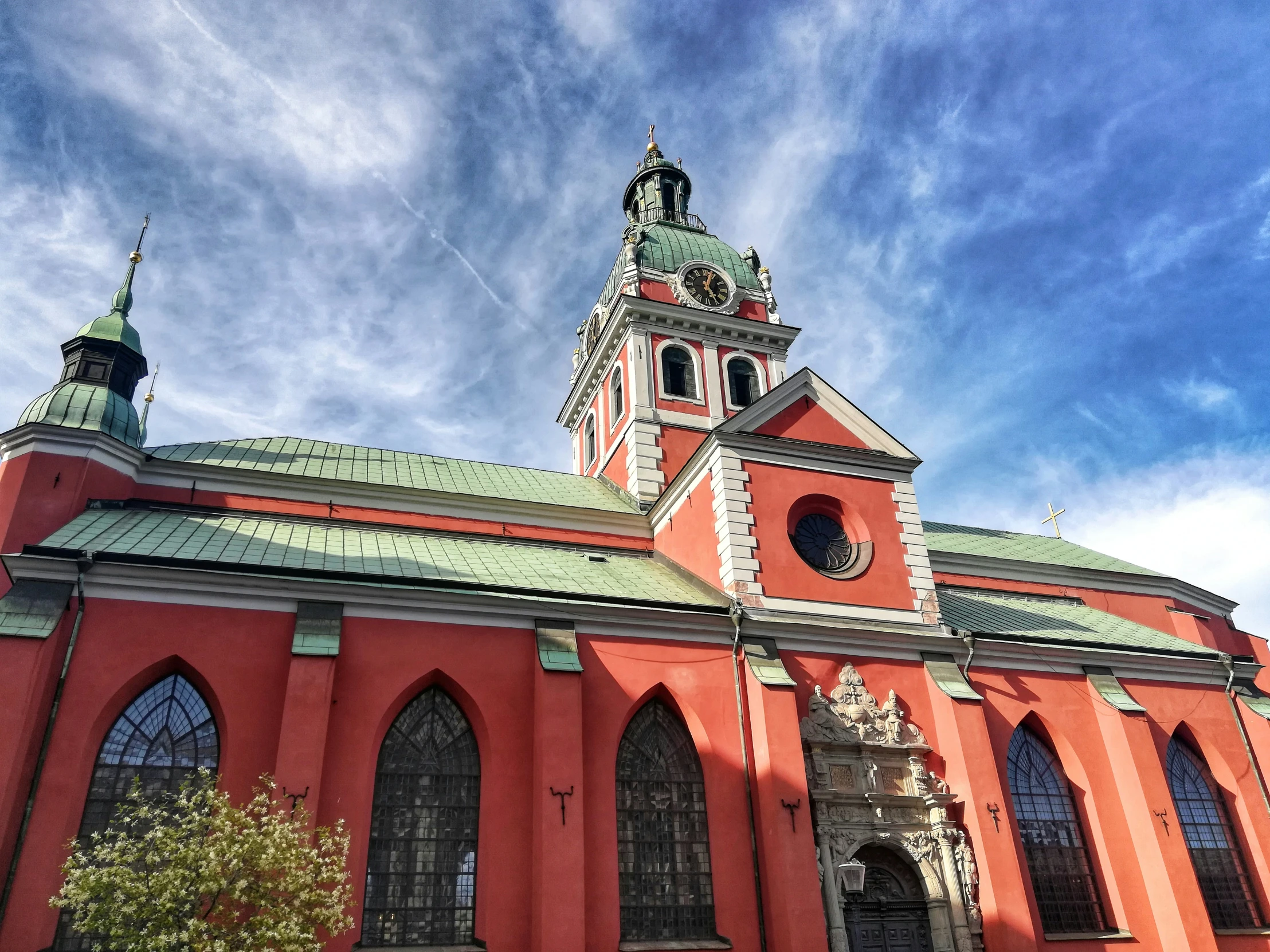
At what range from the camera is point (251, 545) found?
1800cm

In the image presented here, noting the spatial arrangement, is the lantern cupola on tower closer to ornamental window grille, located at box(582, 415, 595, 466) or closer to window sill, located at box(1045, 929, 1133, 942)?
ornamental window grille, located at box(582, 415, 595, 466)

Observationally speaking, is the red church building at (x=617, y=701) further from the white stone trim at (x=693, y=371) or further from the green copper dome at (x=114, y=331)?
the white stone trim at (x=693, y=371)

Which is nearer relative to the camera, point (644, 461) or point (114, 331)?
point (114, 331)

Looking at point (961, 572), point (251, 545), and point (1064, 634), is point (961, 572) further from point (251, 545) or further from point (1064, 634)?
point (251, 545)

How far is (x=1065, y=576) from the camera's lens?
101ft

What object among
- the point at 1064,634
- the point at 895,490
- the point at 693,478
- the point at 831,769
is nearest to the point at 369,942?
the point at 831,769

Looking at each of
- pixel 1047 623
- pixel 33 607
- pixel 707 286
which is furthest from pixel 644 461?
pixel 33 607

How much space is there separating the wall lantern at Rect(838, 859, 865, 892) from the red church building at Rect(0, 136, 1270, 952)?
8 centimetres

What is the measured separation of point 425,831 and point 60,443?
39.4 feet

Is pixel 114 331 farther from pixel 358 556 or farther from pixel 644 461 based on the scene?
pixel 644 461

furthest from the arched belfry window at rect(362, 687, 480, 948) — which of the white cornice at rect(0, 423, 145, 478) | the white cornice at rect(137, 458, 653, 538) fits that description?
the white cornice at rect(0, 423, 145, 478)

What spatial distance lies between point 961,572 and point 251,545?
853 inches

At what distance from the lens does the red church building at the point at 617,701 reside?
1481cm

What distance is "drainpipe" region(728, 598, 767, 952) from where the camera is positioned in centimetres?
1608
